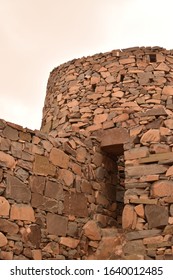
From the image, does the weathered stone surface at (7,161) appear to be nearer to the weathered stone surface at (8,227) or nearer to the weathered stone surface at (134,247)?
the weathered stone surface at (8,227)

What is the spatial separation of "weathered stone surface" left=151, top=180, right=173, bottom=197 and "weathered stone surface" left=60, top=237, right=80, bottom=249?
6.01 feet

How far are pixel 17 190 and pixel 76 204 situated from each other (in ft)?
4.63

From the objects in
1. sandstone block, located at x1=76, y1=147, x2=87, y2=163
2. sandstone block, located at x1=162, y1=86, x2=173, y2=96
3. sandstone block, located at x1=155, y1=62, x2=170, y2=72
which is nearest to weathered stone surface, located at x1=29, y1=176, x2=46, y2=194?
sandstone block, located at x1=76, y1=147, x2=87, y2=163

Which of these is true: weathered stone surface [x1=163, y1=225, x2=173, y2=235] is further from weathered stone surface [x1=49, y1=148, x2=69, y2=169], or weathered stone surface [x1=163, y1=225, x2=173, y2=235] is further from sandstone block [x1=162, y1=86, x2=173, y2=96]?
sandstone block [x1=162, y1=86, x2=173, y2=96]

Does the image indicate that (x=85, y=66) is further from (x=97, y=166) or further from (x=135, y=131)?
(x=135, y=131)

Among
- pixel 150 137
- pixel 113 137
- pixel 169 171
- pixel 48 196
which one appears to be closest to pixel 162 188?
pixel 169 171

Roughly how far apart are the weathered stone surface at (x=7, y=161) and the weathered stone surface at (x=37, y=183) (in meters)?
0.41

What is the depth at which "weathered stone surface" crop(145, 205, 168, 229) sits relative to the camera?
201 inches

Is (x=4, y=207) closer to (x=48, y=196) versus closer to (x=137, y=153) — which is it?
(x=48, y=196)

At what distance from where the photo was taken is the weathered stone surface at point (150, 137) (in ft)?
18.6

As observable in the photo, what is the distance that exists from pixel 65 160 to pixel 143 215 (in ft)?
6.68

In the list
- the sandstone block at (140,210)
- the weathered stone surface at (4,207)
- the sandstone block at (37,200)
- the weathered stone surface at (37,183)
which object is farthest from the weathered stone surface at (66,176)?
the sandstone block at (140,210)

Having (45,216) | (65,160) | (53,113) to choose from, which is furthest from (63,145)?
(53,113)

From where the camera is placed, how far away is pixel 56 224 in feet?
20.5
